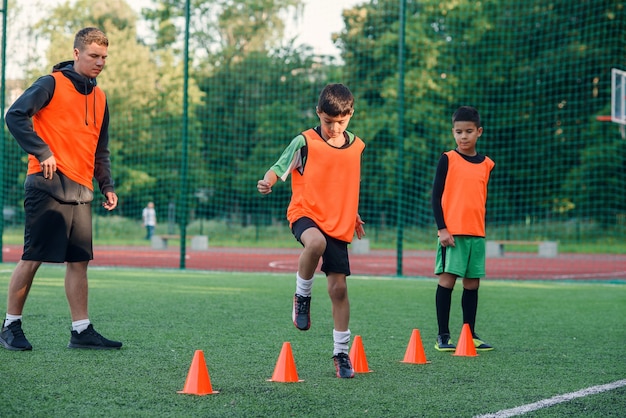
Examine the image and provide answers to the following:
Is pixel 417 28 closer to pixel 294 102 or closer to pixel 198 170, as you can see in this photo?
pixel 294 102

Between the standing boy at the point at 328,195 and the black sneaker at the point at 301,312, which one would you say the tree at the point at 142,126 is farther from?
the black sneaker at the point at 301,312

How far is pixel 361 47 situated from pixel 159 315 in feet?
94.7

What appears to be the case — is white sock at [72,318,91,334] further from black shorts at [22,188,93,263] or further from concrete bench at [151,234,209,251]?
concrete bench at [151,234,209,251]

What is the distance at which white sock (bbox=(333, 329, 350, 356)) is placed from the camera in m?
5.23

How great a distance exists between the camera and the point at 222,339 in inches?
263

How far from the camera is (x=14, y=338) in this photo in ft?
19.4

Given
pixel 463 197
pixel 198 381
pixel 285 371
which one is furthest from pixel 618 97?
pixel 198 381

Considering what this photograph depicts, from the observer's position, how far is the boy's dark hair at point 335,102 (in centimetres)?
520

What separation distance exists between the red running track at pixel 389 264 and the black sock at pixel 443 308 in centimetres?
857

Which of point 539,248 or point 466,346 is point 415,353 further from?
point 539,248

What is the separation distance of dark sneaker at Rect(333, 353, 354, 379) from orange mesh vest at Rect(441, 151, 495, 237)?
1991mm

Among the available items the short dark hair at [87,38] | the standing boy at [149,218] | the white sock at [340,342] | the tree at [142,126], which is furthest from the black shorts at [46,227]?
the standing boy at [149,218]

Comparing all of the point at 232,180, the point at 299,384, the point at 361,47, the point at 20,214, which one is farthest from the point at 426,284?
the point at 361,47

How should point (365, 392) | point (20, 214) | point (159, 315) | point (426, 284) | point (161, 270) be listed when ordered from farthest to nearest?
point (20, 214) → point (161, 270) → point (426, 284) → point (159, 315) → point (365, 392)
